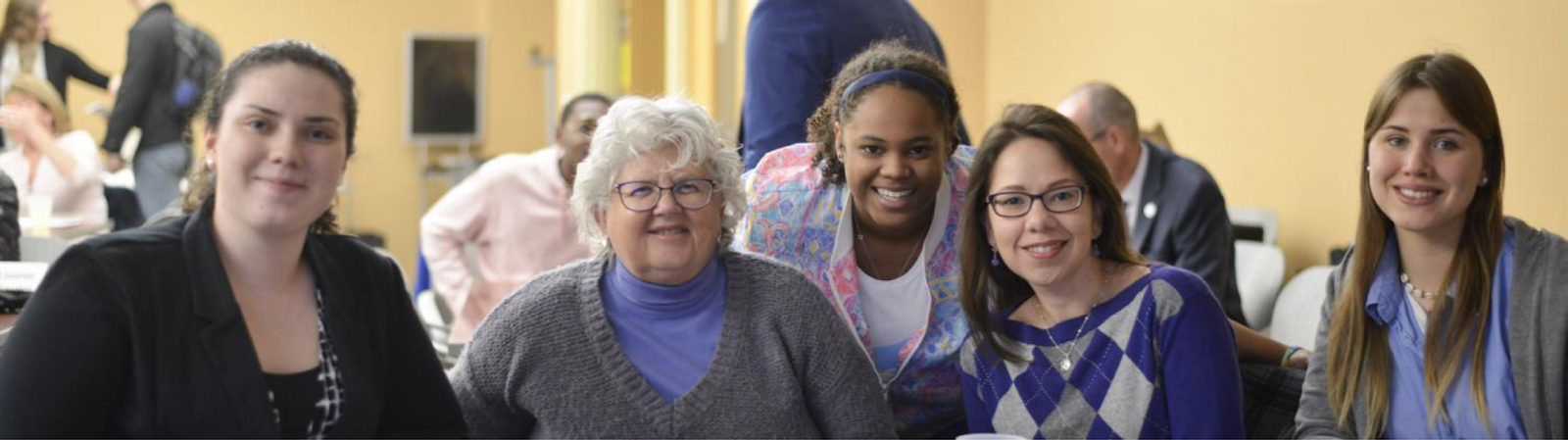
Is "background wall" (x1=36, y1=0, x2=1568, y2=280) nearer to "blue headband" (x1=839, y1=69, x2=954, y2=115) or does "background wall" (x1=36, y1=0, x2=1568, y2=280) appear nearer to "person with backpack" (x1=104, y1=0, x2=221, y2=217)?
"blue headband" (x1=839, y1=69, x2=954, y2=115)

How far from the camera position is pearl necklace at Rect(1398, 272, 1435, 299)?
2145 millimetres

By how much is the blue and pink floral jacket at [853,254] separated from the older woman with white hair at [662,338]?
19cm

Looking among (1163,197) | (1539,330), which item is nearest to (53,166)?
(1163,197)

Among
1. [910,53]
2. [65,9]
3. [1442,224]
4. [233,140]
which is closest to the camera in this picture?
[233,140]

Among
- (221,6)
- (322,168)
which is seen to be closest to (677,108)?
(322,168)

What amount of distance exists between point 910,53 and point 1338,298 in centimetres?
78

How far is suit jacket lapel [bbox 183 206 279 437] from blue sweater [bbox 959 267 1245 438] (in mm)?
1059

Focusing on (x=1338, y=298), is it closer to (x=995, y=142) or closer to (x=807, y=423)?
(x=995, y=142)

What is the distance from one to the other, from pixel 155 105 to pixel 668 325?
247 inches

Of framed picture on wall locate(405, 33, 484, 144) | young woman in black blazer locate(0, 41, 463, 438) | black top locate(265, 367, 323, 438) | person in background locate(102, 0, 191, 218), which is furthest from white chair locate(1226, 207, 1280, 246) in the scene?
framed picture on wall locate(405, 33, 484, 144)

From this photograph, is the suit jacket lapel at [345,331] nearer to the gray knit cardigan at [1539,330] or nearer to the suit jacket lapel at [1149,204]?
the gray knit cardigan at [1539,330]

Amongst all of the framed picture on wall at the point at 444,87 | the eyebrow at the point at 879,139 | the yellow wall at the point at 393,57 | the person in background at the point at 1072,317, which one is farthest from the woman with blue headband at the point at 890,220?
the framed picture on wall at the point at 444,87

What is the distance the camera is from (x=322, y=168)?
1.78 m

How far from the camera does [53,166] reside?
613 centimetres
